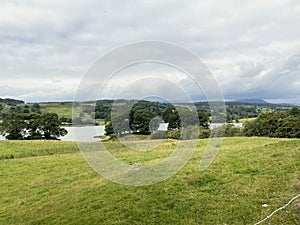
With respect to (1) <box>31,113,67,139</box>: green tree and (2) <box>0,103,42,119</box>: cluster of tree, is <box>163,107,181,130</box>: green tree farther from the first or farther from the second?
(2) <box>0,103,42,119</box>: cluster of tree

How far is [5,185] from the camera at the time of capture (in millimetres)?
22297

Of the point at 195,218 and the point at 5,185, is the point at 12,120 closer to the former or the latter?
the point at 5,185

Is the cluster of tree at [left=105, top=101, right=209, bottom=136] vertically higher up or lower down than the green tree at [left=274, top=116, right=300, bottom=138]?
higher up

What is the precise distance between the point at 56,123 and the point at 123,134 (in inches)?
2777

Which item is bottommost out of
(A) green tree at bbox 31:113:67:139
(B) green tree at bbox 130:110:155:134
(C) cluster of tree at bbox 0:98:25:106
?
(A) green tree at bbox 31:113:67:139

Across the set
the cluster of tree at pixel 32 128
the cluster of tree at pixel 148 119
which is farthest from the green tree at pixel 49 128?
the cluster of tree at pixel 148 119

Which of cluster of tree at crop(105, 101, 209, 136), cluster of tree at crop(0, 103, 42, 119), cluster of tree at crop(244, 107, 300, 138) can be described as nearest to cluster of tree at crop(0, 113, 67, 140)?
cluster of tree at crop(244, 107, 300, 138)

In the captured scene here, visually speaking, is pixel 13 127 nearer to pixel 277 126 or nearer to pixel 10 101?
pixel 277 126

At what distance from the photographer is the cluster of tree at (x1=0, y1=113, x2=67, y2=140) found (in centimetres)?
8138

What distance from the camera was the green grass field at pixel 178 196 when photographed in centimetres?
1196

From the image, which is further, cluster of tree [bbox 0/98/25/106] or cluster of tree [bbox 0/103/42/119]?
cluster of tree [bbox 0/98/25/106]

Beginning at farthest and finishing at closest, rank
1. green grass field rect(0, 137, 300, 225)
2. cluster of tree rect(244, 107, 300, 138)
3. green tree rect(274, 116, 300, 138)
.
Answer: cluster of tree rect(244, 107, 300, 138)
green tree rect(274, 116, 300, 138)
green grass field rect(0, 137, 300, 225)

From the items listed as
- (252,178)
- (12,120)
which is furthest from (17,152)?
(12,120)

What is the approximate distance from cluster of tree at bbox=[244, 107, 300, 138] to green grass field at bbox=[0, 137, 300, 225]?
4033 centimetres
